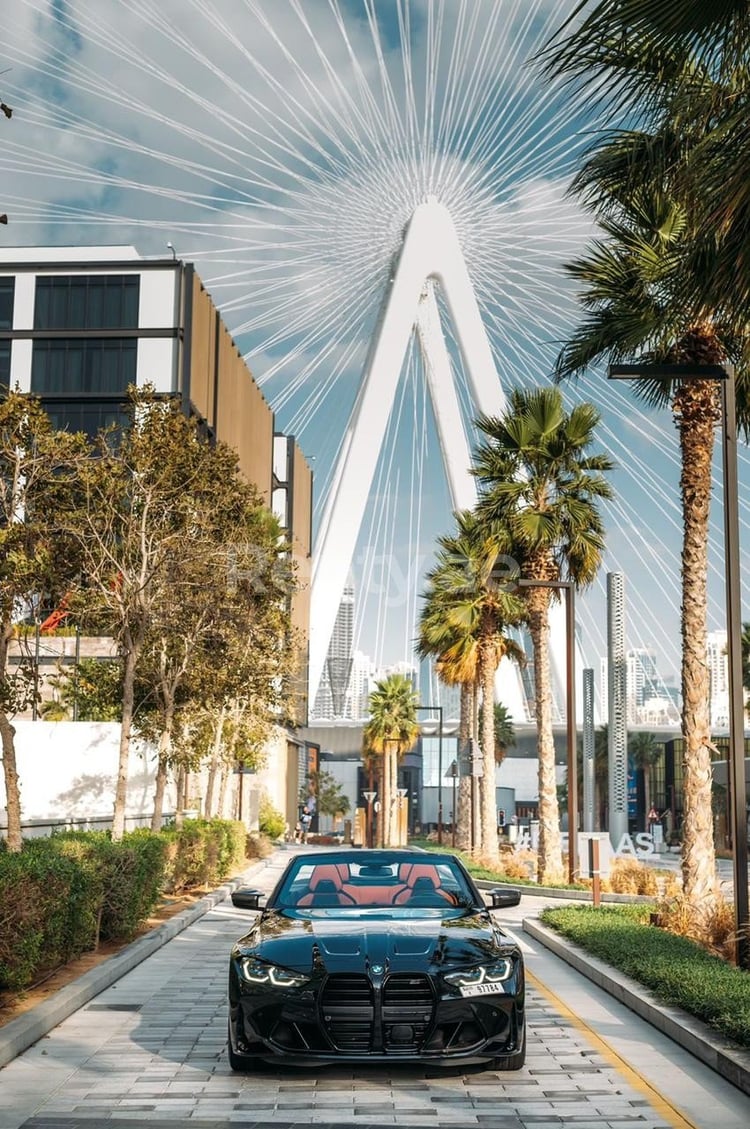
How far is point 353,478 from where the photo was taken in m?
50.5

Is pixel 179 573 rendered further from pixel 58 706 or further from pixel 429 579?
pixel 58 706

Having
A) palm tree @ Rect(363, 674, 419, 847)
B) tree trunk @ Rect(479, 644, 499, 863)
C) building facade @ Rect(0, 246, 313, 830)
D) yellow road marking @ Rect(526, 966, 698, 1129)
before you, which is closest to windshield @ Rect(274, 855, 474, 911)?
yellow road marking @ Rect(526, 966, 698, 1129)

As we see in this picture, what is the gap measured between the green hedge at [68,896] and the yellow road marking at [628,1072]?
4.13 metres

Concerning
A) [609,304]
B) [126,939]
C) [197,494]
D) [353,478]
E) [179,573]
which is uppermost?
[353,478]

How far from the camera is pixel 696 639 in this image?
18.1 metres

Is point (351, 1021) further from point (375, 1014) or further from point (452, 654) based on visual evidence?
point (452, 654)

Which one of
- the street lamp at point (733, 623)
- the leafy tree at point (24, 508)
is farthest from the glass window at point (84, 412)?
the street lamp at point (733, 623)

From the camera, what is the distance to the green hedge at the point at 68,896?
10.3 metres

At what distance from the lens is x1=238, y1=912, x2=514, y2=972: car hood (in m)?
8.37

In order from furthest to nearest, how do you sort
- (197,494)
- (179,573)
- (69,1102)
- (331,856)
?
(197,494)
(179,573)
(331,856)
(69,1102)

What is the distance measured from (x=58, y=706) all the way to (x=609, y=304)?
107 feet

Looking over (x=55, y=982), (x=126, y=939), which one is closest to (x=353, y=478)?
(x=126, y=939)

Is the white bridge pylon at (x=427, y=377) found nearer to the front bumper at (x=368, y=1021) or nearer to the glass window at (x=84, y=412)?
the glass window at (x=84, y=412)

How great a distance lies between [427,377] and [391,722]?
1132 inches
